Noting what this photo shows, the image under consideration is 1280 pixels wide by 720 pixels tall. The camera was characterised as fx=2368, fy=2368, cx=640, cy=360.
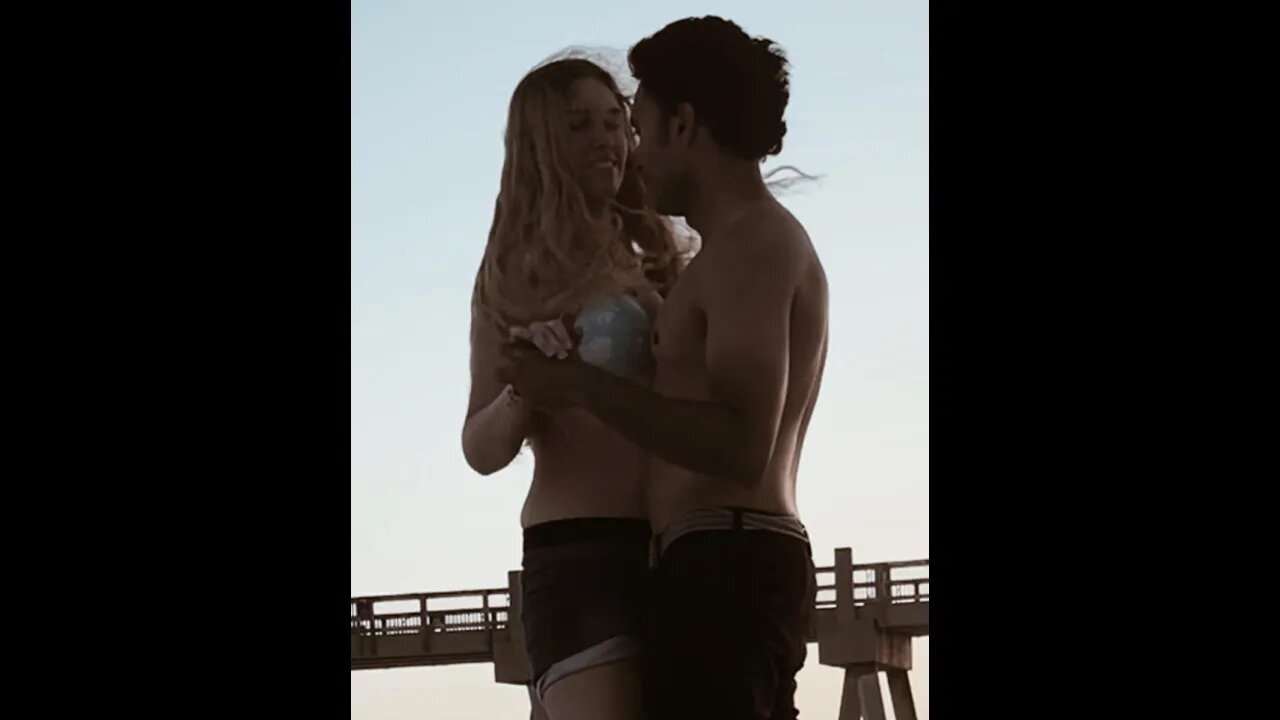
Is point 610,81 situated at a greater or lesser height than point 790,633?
greater

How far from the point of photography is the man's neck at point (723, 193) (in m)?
4.49

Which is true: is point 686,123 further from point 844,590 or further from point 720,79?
point 844,590

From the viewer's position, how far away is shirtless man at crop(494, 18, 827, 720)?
4.37 metres

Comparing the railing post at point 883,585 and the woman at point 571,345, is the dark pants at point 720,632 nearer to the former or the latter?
the woman at point 571,345

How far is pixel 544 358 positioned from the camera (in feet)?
14.6

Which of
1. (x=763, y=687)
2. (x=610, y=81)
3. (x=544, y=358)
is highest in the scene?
(x=610, y=81)

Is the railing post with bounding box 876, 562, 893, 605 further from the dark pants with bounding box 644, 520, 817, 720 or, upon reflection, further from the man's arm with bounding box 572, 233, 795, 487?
the man's arm with bounding box 572, 233, 795, 487

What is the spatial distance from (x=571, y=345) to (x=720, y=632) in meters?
0.61

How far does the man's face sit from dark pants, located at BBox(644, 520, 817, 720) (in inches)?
25.5

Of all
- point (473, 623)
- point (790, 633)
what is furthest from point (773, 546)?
point (473, 623)

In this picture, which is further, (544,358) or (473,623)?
(473,623)

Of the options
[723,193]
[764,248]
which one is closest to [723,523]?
[764,248]
